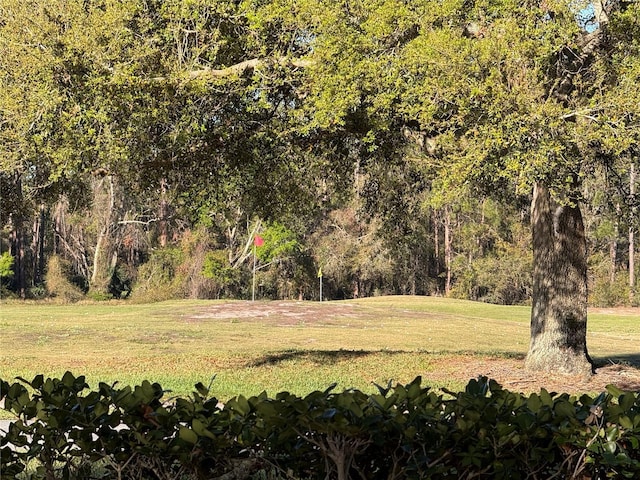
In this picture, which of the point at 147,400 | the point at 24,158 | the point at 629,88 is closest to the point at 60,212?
the point at 24,158

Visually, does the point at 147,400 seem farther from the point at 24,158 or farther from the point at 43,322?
the point at 43,322

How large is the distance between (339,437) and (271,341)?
19.6 m

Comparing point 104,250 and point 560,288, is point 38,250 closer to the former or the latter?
point 104,250

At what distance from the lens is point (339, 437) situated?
3260mm

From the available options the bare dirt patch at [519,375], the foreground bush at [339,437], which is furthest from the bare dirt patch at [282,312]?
the foreground bush at [339,437]

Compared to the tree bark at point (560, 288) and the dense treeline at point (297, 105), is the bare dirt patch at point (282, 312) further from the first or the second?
the tree bark at point (560, 288)

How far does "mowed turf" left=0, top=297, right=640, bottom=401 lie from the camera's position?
13.9m

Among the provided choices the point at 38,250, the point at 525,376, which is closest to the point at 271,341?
the point at 525,376

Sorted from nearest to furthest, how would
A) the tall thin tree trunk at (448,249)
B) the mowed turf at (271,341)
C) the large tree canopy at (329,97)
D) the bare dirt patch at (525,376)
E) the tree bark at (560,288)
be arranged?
the large tree canopy at (329,97)
the bare dirt patch at (525,376)
the tree bark at (560,288)
the mowed turf at (271,341)
the tall thin tree trunk at (448,249)

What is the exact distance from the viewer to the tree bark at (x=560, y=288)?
42.5ft

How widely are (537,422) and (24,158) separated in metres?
9.16

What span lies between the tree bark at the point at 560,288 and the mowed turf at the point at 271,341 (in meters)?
1.98

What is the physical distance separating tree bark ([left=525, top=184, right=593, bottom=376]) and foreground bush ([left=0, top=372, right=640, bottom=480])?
31.9 feet

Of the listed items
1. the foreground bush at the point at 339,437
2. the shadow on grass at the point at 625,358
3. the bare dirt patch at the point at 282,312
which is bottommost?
the shadow on grass at the point at 625,358
